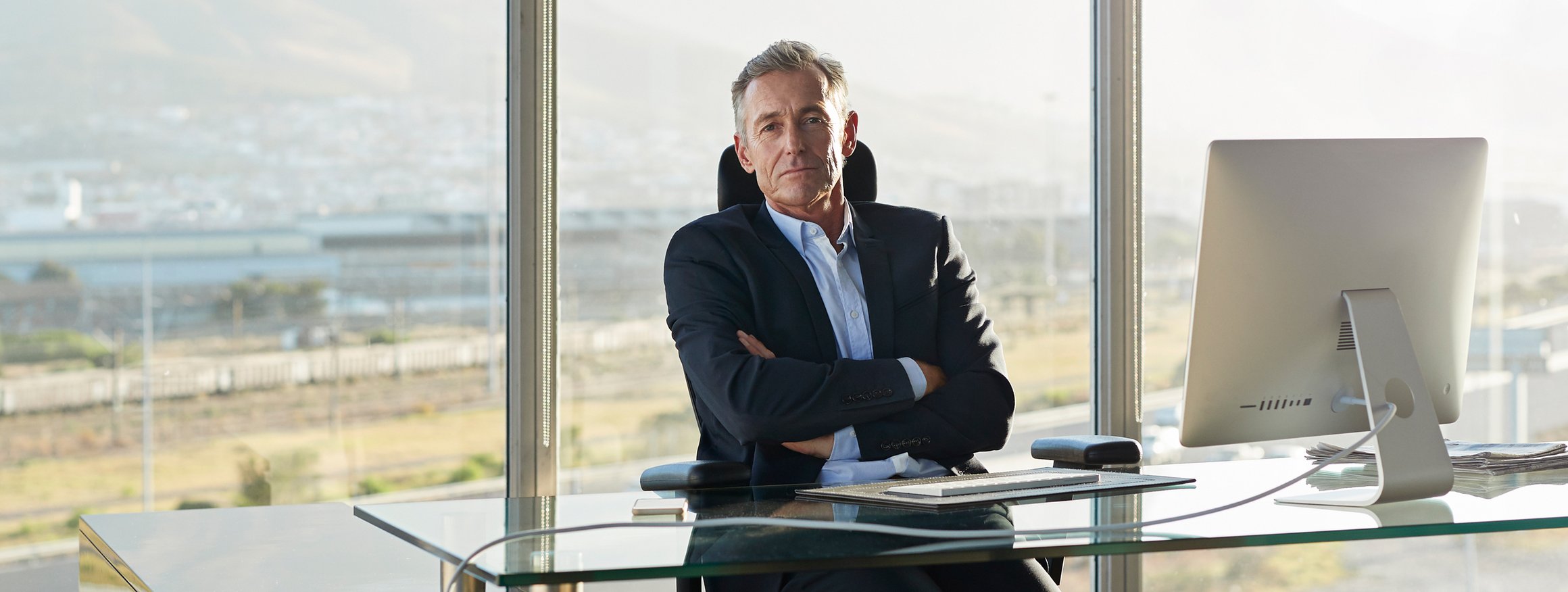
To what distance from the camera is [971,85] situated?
3.26 m

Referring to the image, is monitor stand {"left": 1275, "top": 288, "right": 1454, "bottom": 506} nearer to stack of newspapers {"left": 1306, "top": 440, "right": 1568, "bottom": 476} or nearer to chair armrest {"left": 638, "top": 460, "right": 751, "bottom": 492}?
stack of newspapers {"left": 1306, "top": 440, "right": 1568, "bottom": 476}

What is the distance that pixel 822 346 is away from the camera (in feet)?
7.63

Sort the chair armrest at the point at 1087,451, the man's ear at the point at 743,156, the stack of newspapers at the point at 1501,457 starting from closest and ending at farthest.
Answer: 1. the stack of newspapers at the point at 1501,457
2. the chair armrest at the point at 1087,451
3. the man's ear at the point at 743,156

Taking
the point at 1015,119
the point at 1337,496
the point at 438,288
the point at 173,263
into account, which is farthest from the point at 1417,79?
the point at 173,263

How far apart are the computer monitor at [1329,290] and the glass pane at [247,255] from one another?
1769 mm

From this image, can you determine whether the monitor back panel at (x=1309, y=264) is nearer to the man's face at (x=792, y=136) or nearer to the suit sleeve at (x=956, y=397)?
the suit sleeve at (x=956, y=397)

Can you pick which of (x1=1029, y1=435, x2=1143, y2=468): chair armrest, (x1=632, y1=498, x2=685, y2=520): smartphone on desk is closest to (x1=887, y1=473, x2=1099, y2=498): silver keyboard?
(x1=1029, y1=435, x2=1143, y2=468): chair armrest

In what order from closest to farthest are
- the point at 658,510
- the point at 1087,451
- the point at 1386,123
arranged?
the point at 658,510, the point at 1087,451, the point at 1386,123

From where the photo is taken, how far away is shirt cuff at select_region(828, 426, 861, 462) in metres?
2.18

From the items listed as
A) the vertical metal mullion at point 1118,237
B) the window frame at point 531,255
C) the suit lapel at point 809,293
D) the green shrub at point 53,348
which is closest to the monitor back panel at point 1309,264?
the suit lapel at point 809,293

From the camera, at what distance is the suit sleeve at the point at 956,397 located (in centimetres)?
218

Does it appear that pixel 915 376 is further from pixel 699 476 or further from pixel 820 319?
pixel 699 476

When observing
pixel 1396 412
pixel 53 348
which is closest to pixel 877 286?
pixel 1396 412

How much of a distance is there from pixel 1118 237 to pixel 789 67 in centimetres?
122
